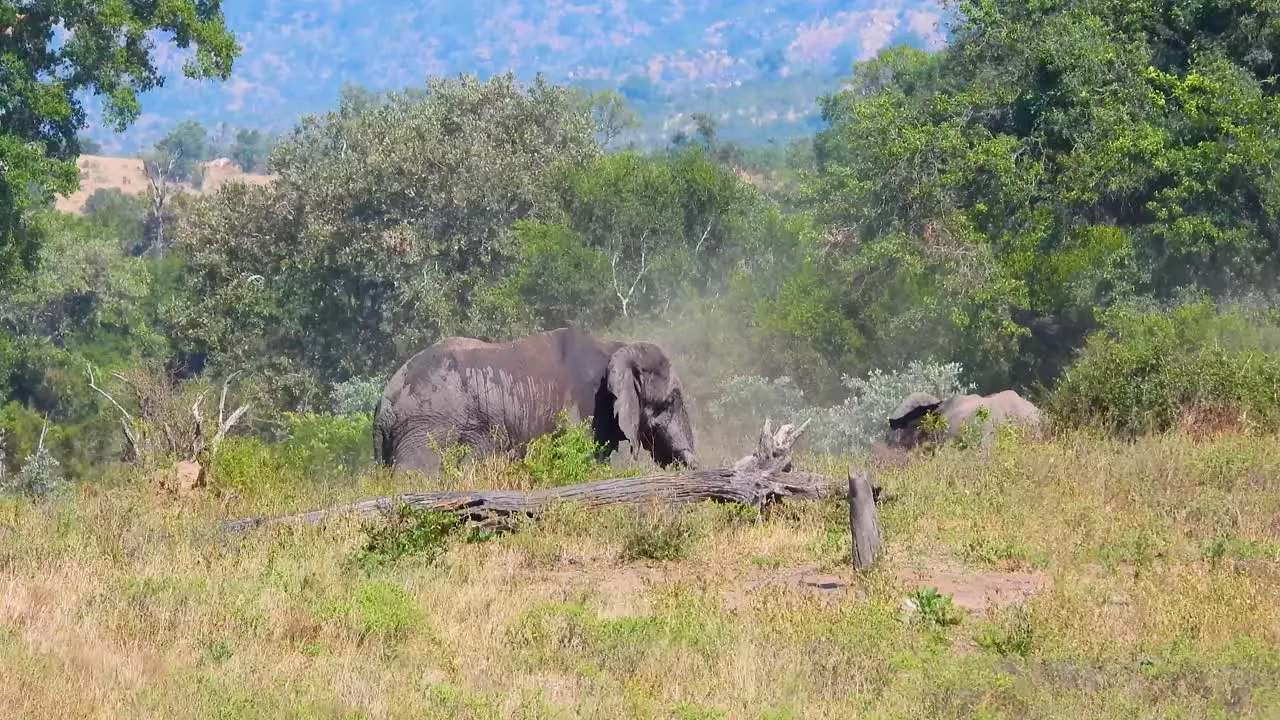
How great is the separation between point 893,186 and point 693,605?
1685 cm

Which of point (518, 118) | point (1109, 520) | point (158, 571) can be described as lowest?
point (1109, 520)

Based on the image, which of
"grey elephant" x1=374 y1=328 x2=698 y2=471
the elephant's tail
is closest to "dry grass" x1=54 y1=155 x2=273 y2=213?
the elephant's tail

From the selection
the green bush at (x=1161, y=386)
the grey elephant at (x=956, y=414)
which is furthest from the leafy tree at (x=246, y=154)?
the green bush at (x=1161, y=386)

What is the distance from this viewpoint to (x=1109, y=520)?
1126 centimetres

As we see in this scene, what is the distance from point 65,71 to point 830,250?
490 inches

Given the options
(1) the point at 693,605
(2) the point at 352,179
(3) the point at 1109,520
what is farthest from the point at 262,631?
(2) the point at 352,179

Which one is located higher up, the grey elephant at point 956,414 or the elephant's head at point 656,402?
the elephant's head at point 656,402

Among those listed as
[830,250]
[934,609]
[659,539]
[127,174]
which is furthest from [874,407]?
[127,174]

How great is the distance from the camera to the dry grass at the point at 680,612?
730 cm

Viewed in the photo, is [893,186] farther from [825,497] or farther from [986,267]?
[825,497]

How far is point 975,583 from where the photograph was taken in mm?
9945

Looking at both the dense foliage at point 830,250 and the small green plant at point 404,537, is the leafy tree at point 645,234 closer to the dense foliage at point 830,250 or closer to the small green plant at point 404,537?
the dense foliage at point 830,250

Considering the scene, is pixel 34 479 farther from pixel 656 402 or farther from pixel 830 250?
pixel 656 402

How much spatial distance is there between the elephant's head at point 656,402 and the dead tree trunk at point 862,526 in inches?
253
